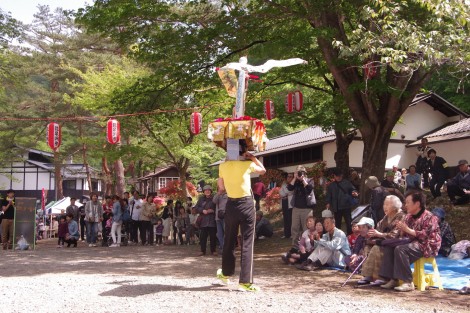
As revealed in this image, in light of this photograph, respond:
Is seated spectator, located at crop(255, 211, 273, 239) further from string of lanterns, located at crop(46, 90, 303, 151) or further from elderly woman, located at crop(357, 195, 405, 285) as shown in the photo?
elderly woman, located at crop(357, 195, 405, 285)

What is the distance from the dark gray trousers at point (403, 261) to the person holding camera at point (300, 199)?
4.85 meters

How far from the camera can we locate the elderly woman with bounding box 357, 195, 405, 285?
25.0 feet

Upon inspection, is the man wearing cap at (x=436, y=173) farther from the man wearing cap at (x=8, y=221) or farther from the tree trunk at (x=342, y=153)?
the man wearing cap at (x=8, y=221)

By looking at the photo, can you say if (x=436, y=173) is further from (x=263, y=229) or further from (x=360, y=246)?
(x=360, y=246)

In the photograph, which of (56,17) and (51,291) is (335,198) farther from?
(56,17)

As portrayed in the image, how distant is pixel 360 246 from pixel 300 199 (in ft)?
11.1

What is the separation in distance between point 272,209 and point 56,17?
23.8 metres

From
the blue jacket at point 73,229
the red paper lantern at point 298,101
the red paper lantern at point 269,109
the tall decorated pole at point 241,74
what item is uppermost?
the red paper lantern at point 298,101

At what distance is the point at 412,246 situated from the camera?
7.29m

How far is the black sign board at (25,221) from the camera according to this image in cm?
1596

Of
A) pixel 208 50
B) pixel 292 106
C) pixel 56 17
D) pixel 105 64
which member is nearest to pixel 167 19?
pixel 208 50

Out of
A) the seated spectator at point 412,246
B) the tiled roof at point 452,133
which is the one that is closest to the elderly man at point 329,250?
the seated spectator at point 412,246

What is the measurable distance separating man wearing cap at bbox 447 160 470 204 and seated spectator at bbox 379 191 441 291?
22.6 feet

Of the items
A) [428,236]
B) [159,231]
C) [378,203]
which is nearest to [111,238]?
[159,231]
